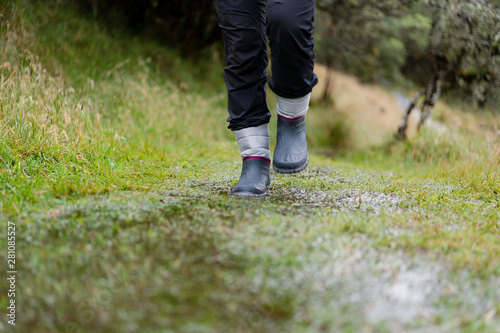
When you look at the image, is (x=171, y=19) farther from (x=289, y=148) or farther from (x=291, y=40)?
(x=291, y=40)

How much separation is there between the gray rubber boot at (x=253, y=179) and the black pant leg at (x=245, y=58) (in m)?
0.20

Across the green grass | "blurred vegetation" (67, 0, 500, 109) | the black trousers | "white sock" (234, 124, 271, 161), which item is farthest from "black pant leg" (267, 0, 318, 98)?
"blurred vegetation" (67, 0, 500, 109)

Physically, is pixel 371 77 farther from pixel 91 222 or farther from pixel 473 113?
pixel 91 222

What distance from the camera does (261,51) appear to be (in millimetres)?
2051

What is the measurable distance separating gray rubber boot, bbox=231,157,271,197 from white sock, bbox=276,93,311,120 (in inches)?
11.9

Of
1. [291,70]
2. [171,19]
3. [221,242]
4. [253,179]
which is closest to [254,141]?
[253,179]

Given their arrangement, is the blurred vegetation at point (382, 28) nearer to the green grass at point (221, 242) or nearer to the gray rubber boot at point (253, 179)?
the green grass at point (221, 242)

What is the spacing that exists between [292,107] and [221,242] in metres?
1.14

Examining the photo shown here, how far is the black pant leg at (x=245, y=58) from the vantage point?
1.92 metres

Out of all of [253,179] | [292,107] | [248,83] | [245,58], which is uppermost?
[245,58]

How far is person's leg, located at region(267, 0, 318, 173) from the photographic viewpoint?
1.81m

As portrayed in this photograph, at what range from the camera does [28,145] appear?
2.12 m

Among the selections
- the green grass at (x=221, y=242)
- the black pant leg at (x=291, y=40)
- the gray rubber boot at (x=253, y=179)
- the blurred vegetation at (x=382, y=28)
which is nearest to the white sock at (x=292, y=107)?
the black pant leg at (x=291, y=40)

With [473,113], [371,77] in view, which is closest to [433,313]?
[473,113]
